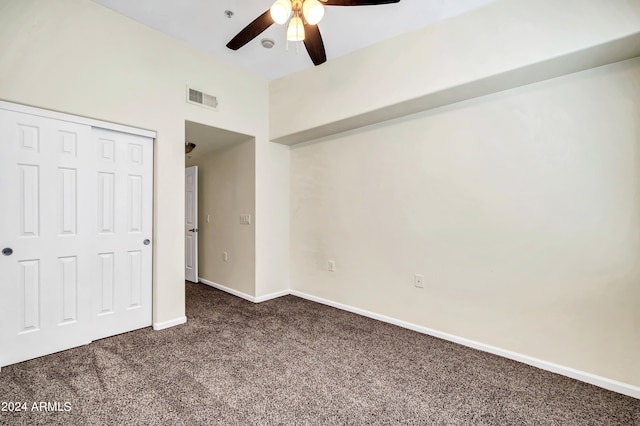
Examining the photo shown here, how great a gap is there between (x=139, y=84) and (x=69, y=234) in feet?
4.97

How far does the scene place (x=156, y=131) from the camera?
3.00 meters

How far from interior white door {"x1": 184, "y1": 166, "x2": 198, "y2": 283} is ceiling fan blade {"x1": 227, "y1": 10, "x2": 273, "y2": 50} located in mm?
2910

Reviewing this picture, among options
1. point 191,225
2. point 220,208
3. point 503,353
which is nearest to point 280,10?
point 503,353

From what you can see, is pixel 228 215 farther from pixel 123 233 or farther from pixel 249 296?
pixel 123 233

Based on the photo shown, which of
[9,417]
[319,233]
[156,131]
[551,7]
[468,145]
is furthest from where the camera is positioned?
[319,233]

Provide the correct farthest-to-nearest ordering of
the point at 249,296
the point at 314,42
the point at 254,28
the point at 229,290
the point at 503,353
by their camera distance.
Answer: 1. the point at 229,290
2. the point at 249,296
3. the point at 503,353
4. the point at 314,42
5. the point at 254,28

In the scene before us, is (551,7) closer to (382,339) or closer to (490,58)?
(490,58)

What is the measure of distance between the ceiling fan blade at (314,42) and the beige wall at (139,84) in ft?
5.10

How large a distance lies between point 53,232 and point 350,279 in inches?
114

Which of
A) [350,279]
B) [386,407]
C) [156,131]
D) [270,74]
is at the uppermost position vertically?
[270,74]

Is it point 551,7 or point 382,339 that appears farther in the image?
point 382,339

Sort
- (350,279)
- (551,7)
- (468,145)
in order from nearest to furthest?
(551,7) → (468,145) → (350,279)

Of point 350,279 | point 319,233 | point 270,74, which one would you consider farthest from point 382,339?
point 270,74

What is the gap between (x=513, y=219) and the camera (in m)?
2.50
